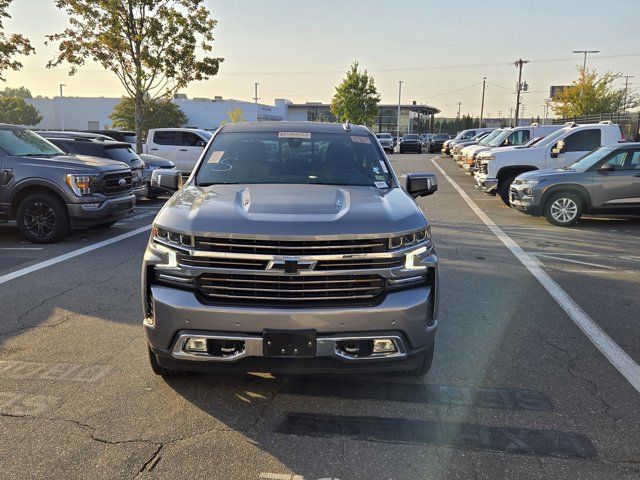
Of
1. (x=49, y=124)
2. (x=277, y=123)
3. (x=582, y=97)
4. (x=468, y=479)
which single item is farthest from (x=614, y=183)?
(x=49, y=124)

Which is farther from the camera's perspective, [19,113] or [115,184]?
[19,113]

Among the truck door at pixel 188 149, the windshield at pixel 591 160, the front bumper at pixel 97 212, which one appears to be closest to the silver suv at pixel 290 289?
the front bumper at pixel 97 212

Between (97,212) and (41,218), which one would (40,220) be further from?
(97,212)

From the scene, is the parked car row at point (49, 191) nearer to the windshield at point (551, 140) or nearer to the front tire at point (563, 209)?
the front tire at point (563, 209)

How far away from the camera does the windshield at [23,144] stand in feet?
30.4

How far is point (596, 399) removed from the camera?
374cm

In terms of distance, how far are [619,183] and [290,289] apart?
9.60 meters

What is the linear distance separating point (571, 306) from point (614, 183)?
6055mm

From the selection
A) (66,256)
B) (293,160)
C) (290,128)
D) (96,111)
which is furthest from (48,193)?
(96,111)

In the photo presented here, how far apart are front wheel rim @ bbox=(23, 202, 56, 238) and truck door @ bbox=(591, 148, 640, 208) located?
32.8 feet

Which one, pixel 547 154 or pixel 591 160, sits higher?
pixel 547 154

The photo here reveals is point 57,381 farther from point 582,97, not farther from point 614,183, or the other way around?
point 582,97

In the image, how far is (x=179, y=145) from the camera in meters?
19.6

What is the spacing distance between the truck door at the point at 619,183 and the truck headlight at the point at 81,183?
932cm
